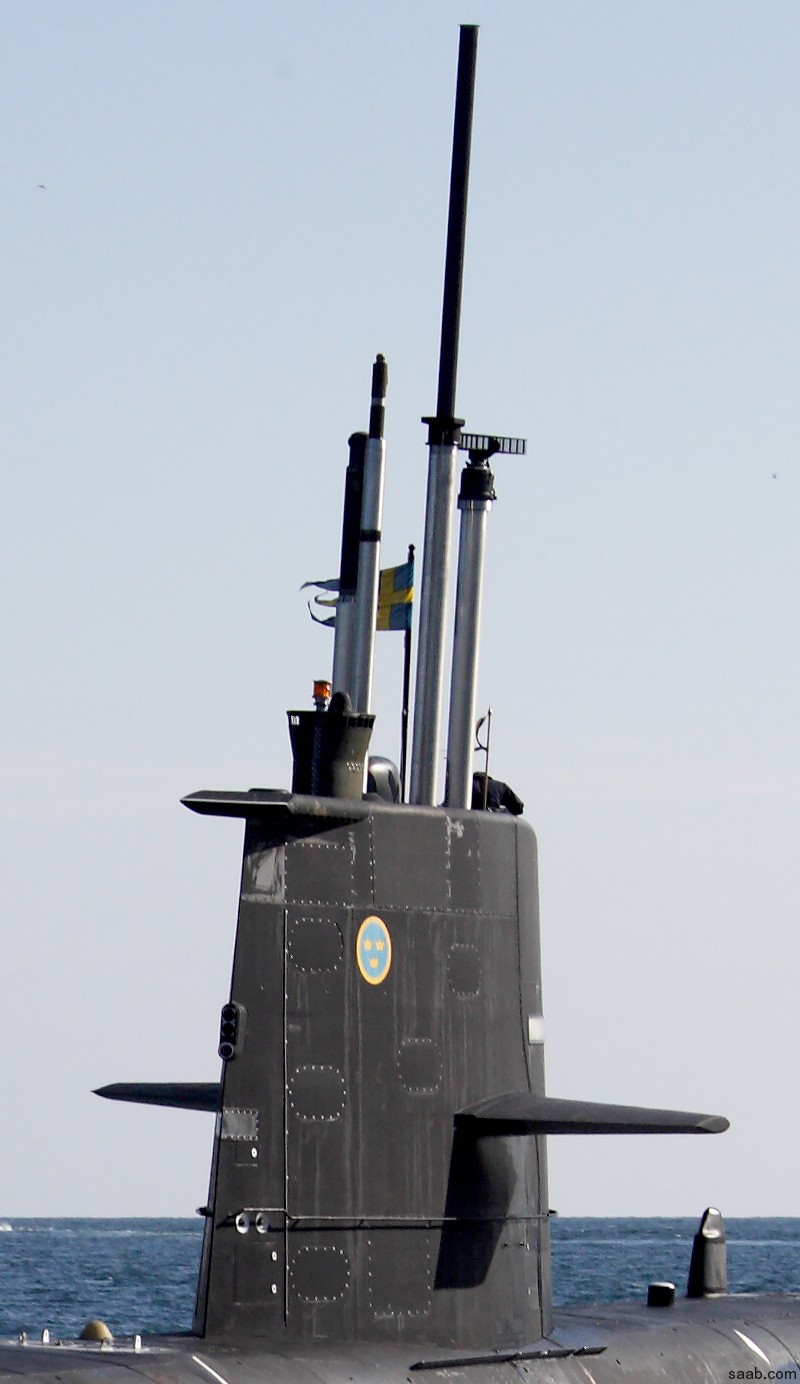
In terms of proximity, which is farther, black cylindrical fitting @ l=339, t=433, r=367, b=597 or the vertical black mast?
black cylindrical fitting @ l=339, t=433, r=367, b=597

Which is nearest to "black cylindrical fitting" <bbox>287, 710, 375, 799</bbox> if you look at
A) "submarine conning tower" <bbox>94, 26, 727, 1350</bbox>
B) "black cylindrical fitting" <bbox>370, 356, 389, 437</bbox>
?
"submarine conning tower" <bbox>94, 26, 727, 1350</bbox>

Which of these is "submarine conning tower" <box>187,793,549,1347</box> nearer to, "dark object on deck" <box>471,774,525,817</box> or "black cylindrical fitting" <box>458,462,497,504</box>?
"dark object on deck" <box>471,774,525,817</box>

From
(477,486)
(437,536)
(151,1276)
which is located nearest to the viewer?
(437,536)

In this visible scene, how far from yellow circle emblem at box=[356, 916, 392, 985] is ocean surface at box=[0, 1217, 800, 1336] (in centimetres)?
2973

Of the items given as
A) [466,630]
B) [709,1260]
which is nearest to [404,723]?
[466,630]

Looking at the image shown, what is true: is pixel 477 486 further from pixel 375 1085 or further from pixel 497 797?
pixel 375 1085

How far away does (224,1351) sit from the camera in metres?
13.5

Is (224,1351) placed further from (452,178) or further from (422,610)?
(452,178)

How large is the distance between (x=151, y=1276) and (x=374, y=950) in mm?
66847

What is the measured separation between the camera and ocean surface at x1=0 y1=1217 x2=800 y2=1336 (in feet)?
174

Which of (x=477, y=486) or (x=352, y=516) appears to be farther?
(x=352, y=516)

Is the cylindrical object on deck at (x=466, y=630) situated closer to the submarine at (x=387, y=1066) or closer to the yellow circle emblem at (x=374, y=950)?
the submarine at (x=387, y=1066)

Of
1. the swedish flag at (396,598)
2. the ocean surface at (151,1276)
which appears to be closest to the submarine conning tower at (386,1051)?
the swedish flag at (396,598)

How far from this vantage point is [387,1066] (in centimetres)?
1466
